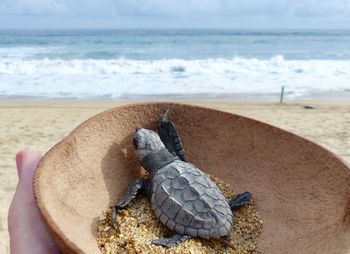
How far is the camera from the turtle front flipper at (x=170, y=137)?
73.0 inches

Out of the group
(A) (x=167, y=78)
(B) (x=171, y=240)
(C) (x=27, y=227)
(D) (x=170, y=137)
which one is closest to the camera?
(C) (x=27, y=227)

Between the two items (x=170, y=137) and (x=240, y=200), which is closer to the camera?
(x=240, y=200)

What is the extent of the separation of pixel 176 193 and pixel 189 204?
7 centimetres

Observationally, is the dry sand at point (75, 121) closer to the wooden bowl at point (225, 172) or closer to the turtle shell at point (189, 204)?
the wooden bowl at point (225, 172)

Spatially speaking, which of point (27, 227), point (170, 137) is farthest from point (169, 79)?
point (27, 227)

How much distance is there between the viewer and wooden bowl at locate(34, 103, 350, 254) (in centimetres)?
138

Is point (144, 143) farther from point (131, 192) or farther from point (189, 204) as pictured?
point (189, 204)

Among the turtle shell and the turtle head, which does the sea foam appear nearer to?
the turtle head

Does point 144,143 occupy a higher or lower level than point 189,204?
higher

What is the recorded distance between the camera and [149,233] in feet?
5.14

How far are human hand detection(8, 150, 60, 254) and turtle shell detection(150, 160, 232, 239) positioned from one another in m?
0.49

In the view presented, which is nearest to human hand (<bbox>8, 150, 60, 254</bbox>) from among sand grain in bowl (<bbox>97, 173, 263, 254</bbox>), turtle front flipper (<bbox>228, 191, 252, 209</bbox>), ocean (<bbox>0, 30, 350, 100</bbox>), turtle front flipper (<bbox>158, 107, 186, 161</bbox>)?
sand grain in bowl (<bbox>97, 173, 263, 254</bbox>)

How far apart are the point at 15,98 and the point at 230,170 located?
8.59m

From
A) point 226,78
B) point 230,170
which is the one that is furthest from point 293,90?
point 230,170
